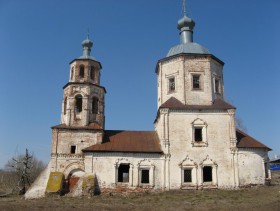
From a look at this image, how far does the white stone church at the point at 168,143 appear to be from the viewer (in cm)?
1922

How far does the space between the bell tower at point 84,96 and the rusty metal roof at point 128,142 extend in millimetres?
1195

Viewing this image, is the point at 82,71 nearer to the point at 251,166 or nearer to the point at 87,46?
the point at 87,46

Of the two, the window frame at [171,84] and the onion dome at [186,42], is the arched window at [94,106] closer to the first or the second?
the window frame at [171,84]

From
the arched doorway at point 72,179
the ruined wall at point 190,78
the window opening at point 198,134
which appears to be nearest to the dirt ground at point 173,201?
the arched doorway at point 72,179

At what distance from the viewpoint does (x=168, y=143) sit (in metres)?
19.7

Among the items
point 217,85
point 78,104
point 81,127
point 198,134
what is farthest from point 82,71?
point 217,85

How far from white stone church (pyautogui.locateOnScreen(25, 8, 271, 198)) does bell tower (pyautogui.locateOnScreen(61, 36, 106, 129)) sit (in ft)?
0.24

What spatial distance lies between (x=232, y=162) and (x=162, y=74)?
8.31 metres

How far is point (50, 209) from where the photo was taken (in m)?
13.5

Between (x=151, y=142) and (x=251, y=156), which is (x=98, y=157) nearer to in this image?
(x=151, y=142)

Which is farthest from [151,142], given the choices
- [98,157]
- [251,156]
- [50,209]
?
[50,209]

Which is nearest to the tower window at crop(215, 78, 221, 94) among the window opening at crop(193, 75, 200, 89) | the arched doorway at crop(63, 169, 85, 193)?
the window opening at crop(193, 75, 200, 89)

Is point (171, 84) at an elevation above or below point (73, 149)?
above

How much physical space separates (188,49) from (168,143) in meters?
7.61
